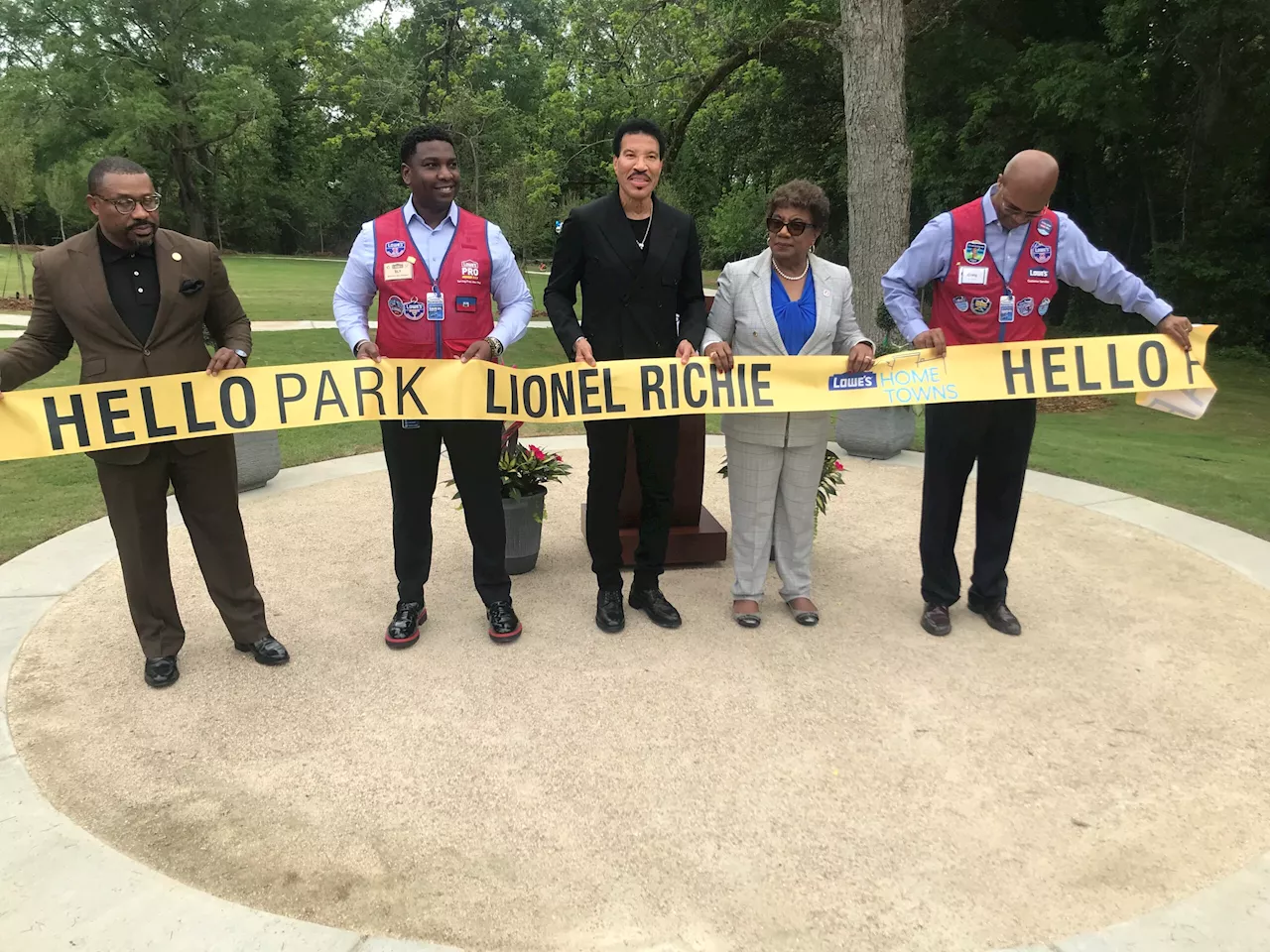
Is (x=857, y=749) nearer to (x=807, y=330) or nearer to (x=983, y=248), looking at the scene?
(x=807, y=330)

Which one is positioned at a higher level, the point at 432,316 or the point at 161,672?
the point at 432,316

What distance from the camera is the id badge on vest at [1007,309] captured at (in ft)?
12.5

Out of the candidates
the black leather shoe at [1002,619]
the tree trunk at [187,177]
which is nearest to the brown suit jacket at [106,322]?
the black leather shoe at [1002,619]

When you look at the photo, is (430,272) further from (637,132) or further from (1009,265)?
(1009,265)

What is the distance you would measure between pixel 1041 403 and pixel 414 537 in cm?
1024

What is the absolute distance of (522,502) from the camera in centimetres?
495

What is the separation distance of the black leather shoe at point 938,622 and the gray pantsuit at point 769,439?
61cm

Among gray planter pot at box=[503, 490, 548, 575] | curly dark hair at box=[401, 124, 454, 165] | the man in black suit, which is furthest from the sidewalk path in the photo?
curly dark hair at box=[401, 124, 454, 165]

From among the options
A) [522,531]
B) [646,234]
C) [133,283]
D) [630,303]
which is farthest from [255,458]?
[646,234]

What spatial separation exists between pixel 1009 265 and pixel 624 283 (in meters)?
1.73

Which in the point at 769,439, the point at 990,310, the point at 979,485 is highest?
the point at 990,310

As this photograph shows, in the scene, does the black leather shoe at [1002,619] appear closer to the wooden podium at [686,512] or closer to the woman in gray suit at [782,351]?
the woman in gray suit at [782,351]

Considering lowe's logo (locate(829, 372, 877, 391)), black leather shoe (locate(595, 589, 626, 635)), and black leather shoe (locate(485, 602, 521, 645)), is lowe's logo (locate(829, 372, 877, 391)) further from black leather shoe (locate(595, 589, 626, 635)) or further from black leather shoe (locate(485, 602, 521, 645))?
black leather shoe (locate(485, 602, 521, 645))

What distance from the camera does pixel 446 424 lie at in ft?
12.5
